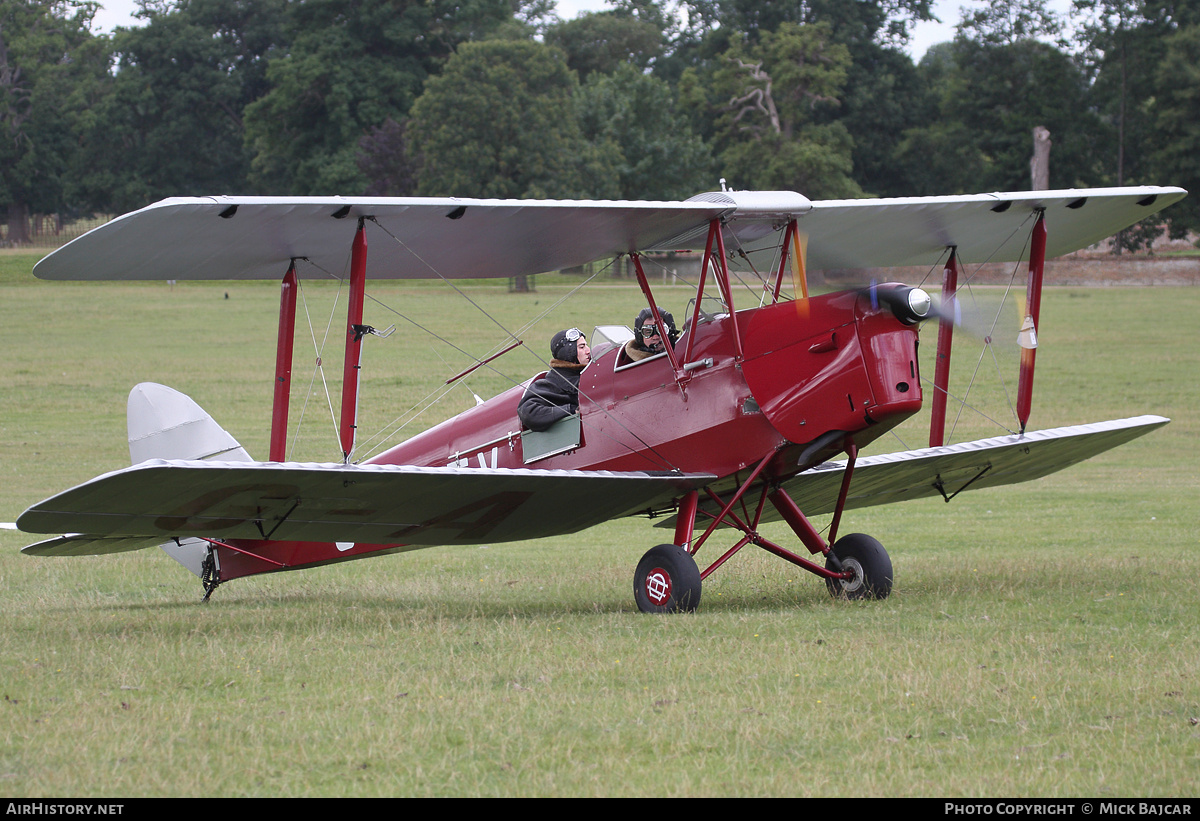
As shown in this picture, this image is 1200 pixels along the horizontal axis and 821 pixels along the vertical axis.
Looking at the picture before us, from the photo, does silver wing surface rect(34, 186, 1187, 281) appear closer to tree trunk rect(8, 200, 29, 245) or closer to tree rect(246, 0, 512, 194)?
tree rect(246, 0, 512, 194)

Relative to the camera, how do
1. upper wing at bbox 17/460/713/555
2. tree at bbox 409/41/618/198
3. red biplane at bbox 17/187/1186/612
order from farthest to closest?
tree at bbox 409/41/618/198
red biplane at bbox 17/187/1186/612
upper wing at bbox 17/460/713/555

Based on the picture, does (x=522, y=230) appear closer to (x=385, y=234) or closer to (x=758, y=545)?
(x=385, y=234)

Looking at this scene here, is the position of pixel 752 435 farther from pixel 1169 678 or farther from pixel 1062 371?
pixel 1062 371

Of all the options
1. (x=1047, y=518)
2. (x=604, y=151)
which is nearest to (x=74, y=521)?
(x=1047, y=518)

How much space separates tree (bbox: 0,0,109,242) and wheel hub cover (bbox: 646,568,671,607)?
83367mm

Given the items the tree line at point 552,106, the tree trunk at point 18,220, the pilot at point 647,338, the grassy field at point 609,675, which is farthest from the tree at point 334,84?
the pilot at point 647,338

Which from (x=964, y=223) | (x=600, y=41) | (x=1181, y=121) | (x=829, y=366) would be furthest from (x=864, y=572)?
(x=600, y=41)

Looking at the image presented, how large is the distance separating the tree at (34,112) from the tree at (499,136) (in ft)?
102

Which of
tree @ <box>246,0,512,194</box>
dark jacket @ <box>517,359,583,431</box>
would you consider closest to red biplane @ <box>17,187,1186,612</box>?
dark jacket @ <box>517,359,583,431</box>

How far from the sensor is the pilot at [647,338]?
9727 mm

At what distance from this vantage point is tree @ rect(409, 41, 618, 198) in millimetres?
65688

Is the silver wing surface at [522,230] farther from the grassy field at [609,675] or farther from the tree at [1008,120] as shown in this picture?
the tree at [1008,120]
